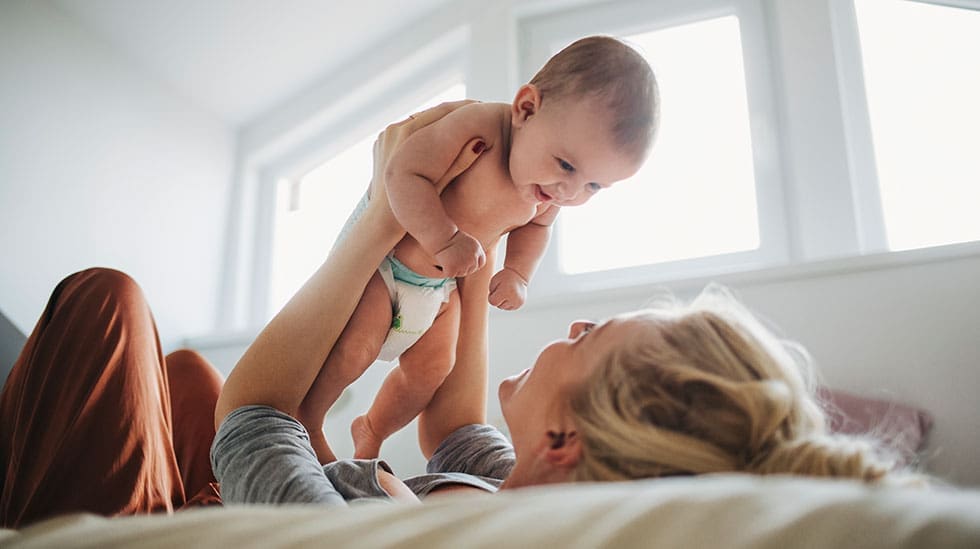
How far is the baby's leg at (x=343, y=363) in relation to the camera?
1.01 meters

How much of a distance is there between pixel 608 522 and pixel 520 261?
0.84m

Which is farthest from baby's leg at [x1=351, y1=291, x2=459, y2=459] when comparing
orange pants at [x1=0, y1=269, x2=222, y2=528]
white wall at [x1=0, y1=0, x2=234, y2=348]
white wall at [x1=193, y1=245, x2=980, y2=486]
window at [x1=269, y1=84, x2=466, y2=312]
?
window at [x1=269, y1=84, x2=466, y2=312]

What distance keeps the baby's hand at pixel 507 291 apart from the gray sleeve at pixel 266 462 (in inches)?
12.9

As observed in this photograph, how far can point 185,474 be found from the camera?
1206 mm

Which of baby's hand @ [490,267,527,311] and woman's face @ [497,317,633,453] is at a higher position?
baby's hand @ [490,267,527,311]

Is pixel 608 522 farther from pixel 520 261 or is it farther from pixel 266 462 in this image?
pixel 520 261

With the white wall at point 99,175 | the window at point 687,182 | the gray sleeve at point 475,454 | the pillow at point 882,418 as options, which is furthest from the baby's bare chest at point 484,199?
the white wall at point 99,175

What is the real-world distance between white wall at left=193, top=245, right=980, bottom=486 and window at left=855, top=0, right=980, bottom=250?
0.95 feet

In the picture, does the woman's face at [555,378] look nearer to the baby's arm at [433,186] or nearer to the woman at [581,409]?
the woman at [581,409]

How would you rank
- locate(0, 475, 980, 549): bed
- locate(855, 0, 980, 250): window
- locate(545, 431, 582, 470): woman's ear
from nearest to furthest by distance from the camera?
locate(0, 475, 980, 549): bed → locate(545, 431, 582, 470): woman's ear → locate(855, 0, 980, 250): window

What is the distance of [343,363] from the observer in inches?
39.6

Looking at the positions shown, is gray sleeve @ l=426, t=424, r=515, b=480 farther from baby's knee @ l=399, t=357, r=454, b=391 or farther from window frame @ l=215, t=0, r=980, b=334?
window frame @ l=215, t=0, r=980, b=334

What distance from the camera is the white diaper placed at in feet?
3.47

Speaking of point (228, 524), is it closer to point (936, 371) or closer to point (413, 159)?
point (413, 159)
